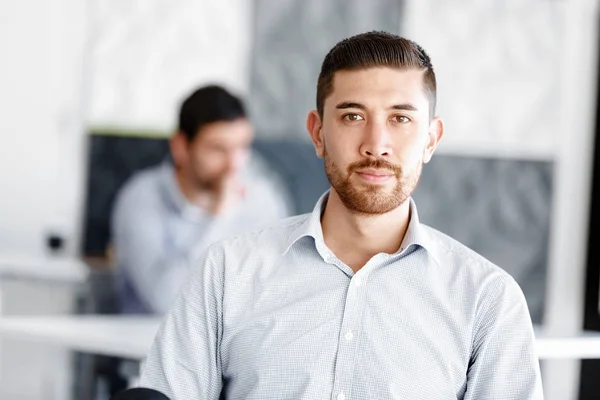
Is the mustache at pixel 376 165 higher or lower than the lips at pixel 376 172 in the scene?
higher

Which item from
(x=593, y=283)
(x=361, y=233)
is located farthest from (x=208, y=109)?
(x=593, y=283)

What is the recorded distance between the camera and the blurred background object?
201 inches

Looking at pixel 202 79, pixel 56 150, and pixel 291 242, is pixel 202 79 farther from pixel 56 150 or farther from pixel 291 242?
pixel 291 242

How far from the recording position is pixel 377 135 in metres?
1.96

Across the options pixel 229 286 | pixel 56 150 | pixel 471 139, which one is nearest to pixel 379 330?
pixel 229 286

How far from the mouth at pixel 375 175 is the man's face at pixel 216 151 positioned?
253 centimetres

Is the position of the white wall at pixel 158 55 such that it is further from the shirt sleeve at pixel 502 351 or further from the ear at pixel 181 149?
the shirt sleeve at pixel 502 351

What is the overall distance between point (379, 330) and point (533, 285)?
4276 millimetres

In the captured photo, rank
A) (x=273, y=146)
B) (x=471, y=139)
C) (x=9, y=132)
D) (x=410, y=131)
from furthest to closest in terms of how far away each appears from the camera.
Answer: (x=471, y=139) < (x=273, y=146) < (x=9, y=132) < (x=410, y=131)

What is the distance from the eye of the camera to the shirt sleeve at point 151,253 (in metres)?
4.30

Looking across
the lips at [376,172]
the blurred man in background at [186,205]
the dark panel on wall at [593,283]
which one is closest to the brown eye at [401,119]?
the lips at [376,172]

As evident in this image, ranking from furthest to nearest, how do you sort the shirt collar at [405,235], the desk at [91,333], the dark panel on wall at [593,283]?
1. the dark panel on wall at [593,283]
2. the desk at [91,333]
3. the shirt collar at [405,235]

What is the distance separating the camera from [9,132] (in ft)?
16.6

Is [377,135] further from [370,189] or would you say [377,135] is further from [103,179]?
[103,179]
